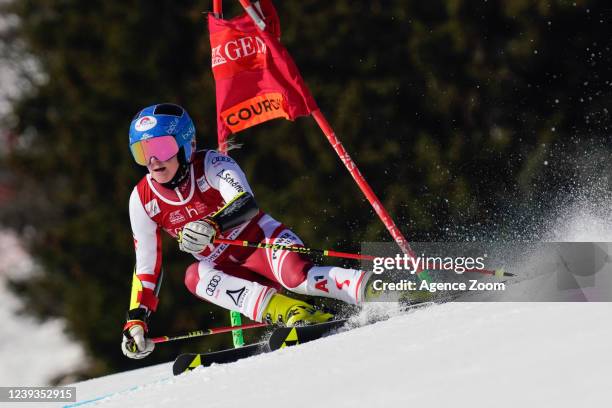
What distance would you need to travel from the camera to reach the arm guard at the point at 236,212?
21.8ft

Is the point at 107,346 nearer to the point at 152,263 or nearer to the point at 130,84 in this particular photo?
the point at 130,84

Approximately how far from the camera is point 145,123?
23.0 feet

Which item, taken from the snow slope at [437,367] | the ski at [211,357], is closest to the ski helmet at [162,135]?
the ski at [211,357]

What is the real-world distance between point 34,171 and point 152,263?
948 centimetres

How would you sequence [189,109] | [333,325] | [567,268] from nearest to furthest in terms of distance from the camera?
[567,268] → [333,325] → [189,109]

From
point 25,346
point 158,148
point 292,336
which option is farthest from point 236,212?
point 25,346

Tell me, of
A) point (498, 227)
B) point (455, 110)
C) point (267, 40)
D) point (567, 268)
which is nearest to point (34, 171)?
point (455, 110)

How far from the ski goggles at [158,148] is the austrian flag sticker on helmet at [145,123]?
80 millimetres

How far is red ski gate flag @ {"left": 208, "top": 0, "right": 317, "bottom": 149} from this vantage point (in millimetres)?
8055

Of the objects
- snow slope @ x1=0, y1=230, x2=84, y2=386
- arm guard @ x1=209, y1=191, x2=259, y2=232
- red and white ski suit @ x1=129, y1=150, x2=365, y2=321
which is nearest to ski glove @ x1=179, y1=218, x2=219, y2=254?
arm guard @ x1=209, y1=191, x2=259, y2=232

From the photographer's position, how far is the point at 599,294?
18.2ft

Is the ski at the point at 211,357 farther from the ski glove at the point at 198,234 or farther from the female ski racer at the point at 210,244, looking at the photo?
the ski glove at the point at 198,234

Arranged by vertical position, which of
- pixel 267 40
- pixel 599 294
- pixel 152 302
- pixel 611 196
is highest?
pixel 267 40

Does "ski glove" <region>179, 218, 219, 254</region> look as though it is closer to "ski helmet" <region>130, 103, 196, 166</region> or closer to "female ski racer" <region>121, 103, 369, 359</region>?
"female ski racer" <region>121, 103, 369, 359</region>
